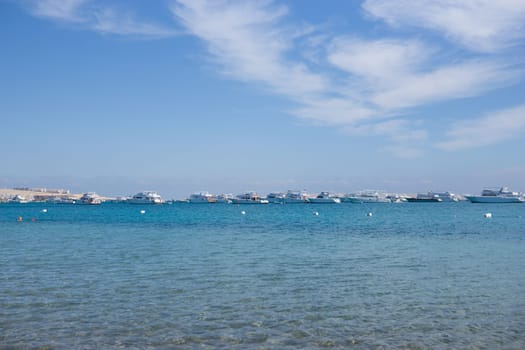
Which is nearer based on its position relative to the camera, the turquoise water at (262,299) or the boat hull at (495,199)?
the turquoise water at (262,299)

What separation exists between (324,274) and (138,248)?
16.3 meters

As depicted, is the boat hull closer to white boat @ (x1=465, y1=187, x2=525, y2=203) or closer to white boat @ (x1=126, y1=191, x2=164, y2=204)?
white boat @ (x1=465, y1=187, x2=525, y2=203)

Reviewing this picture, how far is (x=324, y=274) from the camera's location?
2342 cm

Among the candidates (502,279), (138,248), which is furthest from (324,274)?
(138,248)

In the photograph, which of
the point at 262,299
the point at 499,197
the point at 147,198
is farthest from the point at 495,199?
the point at 262,299

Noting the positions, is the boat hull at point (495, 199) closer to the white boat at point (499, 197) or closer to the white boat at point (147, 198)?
the white boat at point (499, 197)

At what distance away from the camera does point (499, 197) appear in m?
181

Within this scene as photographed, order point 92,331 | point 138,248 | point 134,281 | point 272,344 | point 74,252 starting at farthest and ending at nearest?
point 138,248 < point 74,252 < point 134,281 < point 92,331 < point 272,344

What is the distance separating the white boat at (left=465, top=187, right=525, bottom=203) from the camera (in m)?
180

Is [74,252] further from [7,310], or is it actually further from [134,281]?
[7,310]

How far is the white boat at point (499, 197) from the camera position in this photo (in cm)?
18025

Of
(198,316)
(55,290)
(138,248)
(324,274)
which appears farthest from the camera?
(138,248)

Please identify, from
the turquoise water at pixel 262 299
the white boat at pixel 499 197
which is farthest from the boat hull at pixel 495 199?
the turquoise water at pixel 262 299

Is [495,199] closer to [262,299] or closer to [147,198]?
Result: [147,198]
